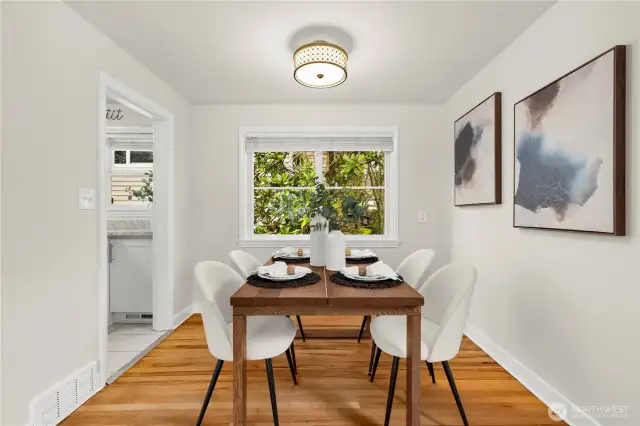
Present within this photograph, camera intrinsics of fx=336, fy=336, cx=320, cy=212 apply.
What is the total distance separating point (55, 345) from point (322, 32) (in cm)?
244

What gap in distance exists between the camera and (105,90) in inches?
90.1

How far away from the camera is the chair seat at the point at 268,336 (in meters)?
1.70

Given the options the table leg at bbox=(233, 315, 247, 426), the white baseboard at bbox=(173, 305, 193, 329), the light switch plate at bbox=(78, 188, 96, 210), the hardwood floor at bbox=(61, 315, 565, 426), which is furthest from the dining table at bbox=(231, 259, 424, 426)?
the white baseboard at bbox=(173, 305, 193, 329)

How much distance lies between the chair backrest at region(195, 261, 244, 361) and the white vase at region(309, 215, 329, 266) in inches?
21.2

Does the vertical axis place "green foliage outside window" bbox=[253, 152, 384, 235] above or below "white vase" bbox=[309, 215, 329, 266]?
above

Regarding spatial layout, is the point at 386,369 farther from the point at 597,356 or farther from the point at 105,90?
the point at 105,90

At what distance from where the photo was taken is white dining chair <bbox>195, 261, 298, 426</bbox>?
1.64 m

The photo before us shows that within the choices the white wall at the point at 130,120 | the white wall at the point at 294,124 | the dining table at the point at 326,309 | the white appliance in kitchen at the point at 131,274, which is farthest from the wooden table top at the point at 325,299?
the white wall at the point at 130,120

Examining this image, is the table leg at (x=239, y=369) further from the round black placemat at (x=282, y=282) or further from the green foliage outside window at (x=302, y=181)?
the green foliage outside window at (x=302, y=181)

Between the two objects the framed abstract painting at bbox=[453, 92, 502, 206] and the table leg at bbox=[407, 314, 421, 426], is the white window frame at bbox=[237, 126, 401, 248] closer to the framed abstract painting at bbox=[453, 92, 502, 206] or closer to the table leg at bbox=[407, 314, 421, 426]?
the framed abstract painting at bbox=[453, 92, 502, 206]

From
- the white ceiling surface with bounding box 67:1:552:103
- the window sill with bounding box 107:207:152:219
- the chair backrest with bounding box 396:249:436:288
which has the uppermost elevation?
the white ceiling surface with bounding box 67:1:552:103

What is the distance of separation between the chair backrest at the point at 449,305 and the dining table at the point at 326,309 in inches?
7.4

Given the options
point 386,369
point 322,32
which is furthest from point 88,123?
point 386,369

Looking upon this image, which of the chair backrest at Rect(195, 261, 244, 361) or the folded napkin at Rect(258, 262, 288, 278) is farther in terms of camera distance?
the folded napkin at Rect(258, 262, 288, 278)
